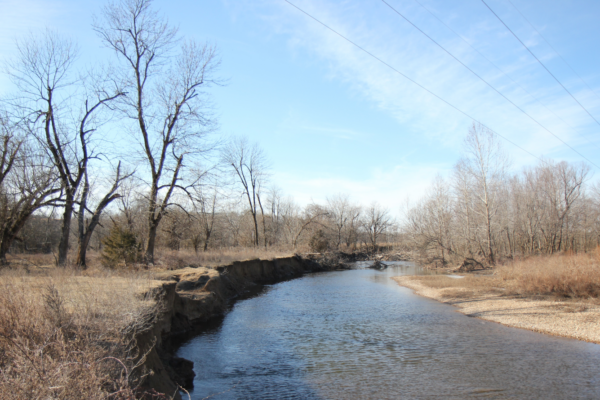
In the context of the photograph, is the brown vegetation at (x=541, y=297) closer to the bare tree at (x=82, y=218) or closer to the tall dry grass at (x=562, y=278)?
the tall dry grass at (x=562, y=278)

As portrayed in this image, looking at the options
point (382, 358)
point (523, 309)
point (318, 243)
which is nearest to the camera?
point (382, 358)

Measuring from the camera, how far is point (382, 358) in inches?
423

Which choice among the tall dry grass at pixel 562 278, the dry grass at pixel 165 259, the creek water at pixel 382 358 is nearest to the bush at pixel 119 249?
the dry grass at pixel 165 259

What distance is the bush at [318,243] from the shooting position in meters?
49.4

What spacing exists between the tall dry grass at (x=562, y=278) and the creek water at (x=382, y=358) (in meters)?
5.89

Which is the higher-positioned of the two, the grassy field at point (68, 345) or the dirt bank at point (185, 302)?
the grassy field at point (68, 345)

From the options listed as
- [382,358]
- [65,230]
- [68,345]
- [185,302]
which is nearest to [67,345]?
[68,345]

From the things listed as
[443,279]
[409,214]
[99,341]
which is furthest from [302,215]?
[99,341]

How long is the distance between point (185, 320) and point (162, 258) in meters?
9.48

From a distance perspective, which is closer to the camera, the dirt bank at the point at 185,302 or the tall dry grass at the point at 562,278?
the dirt bank at the point at 185,302

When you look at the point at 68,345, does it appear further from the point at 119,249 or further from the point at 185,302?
the point at 119,249

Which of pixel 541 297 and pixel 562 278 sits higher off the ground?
pixel 562 278

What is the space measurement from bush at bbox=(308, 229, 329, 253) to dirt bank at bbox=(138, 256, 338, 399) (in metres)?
12.7

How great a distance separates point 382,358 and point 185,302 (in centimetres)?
841
